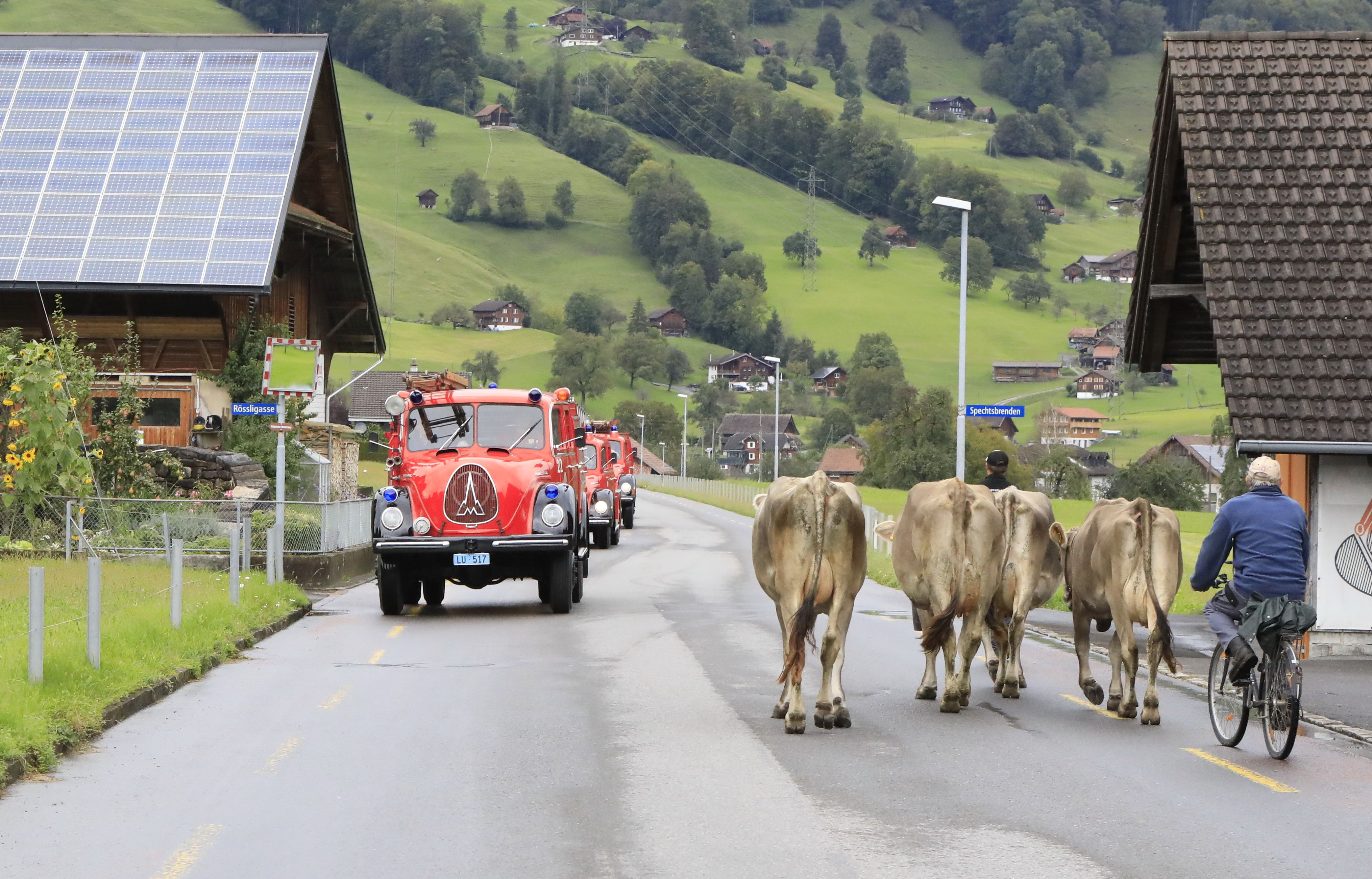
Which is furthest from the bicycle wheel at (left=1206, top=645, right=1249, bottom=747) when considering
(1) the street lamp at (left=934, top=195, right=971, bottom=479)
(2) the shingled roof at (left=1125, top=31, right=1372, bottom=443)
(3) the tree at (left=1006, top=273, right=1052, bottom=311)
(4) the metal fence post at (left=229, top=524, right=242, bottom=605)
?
(3) the tree at (left=1006, top=273, right=1052, bottom=311)

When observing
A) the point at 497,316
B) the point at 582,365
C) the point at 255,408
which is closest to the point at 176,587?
the point at 255,408

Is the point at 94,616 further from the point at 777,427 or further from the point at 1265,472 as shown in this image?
the point at 777,427

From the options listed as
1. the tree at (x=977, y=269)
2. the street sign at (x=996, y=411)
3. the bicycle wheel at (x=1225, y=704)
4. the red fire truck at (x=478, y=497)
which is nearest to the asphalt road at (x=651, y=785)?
the bicycle wheel at (x=1225, y=704)

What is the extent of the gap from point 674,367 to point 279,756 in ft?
533

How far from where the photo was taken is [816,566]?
1157cm

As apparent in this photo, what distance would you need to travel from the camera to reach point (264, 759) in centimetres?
1025

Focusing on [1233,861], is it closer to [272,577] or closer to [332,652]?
[332,652]

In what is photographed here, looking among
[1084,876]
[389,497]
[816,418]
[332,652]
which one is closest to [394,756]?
[1084,876]

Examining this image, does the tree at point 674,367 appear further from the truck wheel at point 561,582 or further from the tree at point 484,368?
the truck wheel at point 561,582

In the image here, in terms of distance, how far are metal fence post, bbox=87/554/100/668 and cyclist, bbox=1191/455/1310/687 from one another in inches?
320

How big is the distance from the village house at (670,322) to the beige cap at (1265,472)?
577ft

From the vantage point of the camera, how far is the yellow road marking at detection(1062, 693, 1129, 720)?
40.0ft

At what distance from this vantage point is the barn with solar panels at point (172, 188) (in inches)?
1339

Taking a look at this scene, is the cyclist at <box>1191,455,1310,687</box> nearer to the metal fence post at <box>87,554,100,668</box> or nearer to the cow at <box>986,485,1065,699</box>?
the cow at <box>986,485,1065,699</box>
